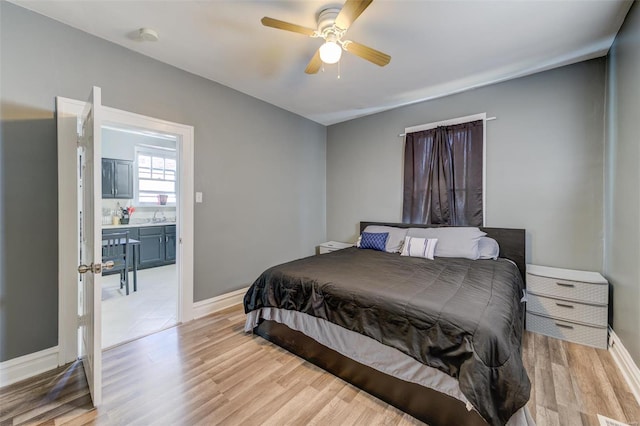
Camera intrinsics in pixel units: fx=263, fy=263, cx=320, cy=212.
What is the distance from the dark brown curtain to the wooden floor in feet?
5.26

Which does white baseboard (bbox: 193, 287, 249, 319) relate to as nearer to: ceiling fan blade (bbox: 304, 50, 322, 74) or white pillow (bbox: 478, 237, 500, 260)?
ceiling fan blade (bbox: 304, 50, 322, 74)

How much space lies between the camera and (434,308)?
1585mm

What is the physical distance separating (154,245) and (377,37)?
539cm

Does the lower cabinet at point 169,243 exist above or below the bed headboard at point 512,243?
below

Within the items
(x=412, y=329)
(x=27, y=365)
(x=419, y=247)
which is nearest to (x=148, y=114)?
(x=27, y=365)

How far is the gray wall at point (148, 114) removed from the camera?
1910 millimetres

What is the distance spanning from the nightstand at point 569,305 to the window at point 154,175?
6417mm

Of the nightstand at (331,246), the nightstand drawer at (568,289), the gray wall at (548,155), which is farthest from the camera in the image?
the nightstand at (331,246)

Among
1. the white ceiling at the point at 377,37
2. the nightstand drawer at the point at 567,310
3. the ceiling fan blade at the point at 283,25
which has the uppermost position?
the white ceiling at the point at 377,37

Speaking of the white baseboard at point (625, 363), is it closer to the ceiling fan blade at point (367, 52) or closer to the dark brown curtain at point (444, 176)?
the dark brown curtain at point (444, 176)

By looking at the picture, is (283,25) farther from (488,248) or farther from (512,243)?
(512,243)

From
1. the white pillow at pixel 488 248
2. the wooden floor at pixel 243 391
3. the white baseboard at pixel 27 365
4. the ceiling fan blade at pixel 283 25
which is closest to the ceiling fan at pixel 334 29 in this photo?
the ceiling fan blade at pixel 283 25

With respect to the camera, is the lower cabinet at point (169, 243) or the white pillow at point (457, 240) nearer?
the white pillow at point (457, 240)

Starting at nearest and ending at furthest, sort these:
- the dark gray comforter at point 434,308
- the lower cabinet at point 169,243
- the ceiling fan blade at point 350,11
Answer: the dark gray comforter at point 434,308, the ceiling fan blade at point 350,11, the lower cabinet at point 169,243
